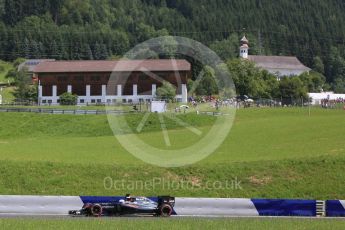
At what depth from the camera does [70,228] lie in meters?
27.6

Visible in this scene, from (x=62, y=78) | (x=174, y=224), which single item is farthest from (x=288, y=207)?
(x=62, y=78)

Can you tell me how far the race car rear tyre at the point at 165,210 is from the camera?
32.9m

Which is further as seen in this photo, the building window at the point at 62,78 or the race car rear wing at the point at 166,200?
the building window at the point at 62,78

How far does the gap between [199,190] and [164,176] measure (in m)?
2.83

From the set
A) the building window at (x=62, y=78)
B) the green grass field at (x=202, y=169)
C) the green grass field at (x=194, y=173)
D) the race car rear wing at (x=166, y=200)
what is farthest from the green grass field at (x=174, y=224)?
the building window at (x=62, y=78)

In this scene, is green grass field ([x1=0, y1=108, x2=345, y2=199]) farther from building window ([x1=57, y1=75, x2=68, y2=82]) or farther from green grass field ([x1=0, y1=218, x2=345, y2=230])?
building window ([x1=57, y1=75, x2=68, y2=82])

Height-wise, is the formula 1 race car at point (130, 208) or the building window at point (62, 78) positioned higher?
the building window at point (62, 78)

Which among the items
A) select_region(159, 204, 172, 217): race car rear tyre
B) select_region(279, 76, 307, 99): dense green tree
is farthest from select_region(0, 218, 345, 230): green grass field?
select_region(279, 76, 307, 99): dense green tree

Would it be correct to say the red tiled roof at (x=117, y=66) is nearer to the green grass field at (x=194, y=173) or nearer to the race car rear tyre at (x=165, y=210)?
the green grass field at (x=194, y=173)

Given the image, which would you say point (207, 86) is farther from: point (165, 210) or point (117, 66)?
point (165, 210)

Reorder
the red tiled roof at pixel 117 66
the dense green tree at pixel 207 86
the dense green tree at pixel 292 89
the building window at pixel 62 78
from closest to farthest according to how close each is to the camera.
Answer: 1. the dense green tree at pixel 207 86
2. the red tiled roof at pixel 117 66
3. the dense green tree at pixel 292 89
4. the building window at pixel 62 78

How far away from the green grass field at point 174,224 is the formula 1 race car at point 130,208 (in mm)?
1632

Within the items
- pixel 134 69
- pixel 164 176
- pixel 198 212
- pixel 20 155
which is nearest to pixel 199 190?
pixel 164 176

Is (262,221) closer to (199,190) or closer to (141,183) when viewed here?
(199,190)
